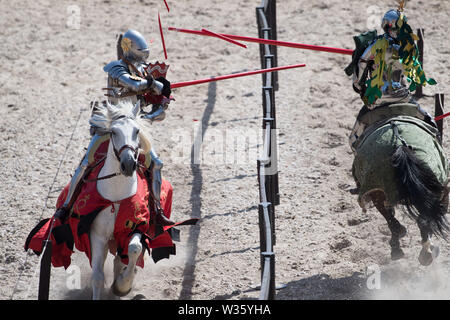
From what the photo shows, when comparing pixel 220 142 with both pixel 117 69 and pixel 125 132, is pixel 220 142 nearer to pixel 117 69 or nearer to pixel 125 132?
pixel 117 69

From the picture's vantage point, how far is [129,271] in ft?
23.7

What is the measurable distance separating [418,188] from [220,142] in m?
4.19

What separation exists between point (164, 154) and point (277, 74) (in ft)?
8.03

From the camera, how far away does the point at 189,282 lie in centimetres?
830

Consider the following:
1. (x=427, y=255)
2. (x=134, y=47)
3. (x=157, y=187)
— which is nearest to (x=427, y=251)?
(x=427, y=255)

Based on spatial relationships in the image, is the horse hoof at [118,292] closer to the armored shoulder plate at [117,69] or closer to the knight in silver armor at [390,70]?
the armored shoulder plate at [117,69]

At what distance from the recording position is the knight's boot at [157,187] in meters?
7.57

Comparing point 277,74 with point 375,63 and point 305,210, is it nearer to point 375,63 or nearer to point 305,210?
point 305,210

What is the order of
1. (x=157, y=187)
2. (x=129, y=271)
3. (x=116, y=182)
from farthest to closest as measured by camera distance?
(x=157, y=187)
(x=129, y=271)
(x=116, y=182)

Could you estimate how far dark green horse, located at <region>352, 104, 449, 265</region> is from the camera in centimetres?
748

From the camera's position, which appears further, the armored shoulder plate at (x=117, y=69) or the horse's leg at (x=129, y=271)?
the armored shoulder plate at (x=117, y=69)

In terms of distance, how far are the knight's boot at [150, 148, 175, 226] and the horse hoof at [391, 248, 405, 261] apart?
7.44 feet

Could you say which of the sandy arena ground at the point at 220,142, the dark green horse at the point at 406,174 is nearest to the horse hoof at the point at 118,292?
the sandy arena ground at the point at 220,142

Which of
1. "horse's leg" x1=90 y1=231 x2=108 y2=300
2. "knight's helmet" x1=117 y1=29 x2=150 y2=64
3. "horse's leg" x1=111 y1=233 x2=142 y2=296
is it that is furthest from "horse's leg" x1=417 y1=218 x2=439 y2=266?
"knight's helmet" x1=117 y1=29 x2=150 y2=64
